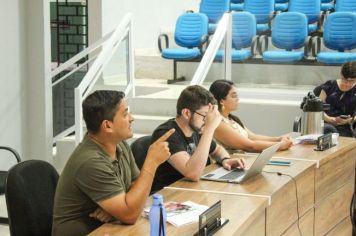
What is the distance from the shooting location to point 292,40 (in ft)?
24.9

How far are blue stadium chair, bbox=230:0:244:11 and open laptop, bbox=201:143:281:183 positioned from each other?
5.84 metres

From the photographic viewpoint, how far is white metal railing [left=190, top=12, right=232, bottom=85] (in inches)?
264

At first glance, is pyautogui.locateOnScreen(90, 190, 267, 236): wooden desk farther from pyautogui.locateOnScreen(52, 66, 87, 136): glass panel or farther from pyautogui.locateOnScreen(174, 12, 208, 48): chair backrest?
pyautogui.locateOnScreen(174, 12, 208, 48): chair backrest

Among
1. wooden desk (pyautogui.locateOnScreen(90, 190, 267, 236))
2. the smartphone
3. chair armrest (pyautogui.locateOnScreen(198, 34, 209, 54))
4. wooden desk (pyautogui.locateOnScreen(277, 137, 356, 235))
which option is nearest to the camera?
wooden desk (pyautogui.locateOnScreen(90, 190, 267, 236))

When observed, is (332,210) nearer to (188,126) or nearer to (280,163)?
(280,163)

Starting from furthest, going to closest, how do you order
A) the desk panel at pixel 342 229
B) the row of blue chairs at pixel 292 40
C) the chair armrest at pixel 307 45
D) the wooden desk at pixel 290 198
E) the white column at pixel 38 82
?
the chair armrest at pixel 307 45
the row of blue chairs at pixel 292 40
the white column at pixel 38 82
the desk panel at pixel 342 229
the wooden desk at pixel 290 198

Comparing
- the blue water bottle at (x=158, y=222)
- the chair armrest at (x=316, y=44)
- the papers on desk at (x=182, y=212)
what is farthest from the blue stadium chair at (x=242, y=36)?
the blue water bottle at (x=158, y=222)

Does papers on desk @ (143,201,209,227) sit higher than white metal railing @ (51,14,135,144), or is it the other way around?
white metal railing @ (51,14,135,144)

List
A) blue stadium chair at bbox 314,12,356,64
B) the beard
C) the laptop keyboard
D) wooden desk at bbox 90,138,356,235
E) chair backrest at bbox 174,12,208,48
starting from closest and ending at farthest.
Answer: wooden desk at bbox 90,138,356,235
the laptop keyboard
the beard
blue stadium chair at bbox 314,12,356,64
chair backrest at bbox 174,12,208,48

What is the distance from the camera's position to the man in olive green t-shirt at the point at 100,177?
2584 mm

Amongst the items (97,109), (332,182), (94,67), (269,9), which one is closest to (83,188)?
(97,109)

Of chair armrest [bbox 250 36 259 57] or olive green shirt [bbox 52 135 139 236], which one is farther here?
chair armrest [bbox 250 36 259 57]

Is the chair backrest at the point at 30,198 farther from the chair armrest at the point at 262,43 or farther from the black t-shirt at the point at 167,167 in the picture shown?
the chair armrest at the point at 262,43

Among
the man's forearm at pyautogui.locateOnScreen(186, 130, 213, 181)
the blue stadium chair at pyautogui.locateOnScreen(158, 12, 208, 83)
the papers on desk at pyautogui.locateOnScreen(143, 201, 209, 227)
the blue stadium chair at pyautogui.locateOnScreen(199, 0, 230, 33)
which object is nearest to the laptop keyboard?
the man's forearm at pyautogui.locateOnScreen(186, 130, 213, 181)
